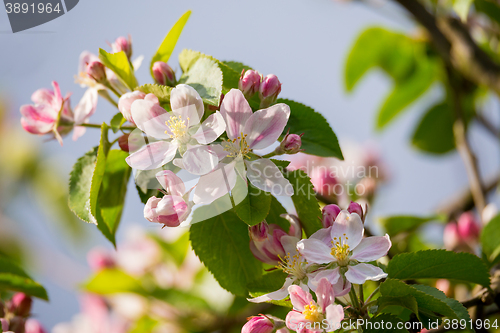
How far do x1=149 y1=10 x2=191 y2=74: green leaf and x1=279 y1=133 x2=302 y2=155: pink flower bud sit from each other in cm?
31

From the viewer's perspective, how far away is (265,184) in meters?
0.65

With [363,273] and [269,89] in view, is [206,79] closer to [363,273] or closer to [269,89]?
[269,89]

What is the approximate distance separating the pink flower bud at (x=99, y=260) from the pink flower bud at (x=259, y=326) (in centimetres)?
118

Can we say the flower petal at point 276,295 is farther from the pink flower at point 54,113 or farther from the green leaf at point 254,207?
the pink flower at point 54,113

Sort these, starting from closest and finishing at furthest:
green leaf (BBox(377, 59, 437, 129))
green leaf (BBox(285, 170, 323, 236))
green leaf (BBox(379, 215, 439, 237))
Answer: green leaf (BBox(285, 170, 323, 236))
green leaf (BBox(379, 215, 439, 237))
green leaf (BBox(377, 59, 437, 129))

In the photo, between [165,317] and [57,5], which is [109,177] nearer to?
[57,5]

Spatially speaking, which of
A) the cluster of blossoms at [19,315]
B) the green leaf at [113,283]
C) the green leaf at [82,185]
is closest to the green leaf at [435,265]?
the green leaf at [82,185]

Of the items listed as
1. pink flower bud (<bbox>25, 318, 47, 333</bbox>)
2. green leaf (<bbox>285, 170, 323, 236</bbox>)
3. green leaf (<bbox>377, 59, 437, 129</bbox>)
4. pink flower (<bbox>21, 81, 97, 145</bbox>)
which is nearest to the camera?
green leaf (<bbox>285, 170, 323, 236</bbox>)

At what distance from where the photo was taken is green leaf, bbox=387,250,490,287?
2.24ft

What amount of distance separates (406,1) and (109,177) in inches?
38.3

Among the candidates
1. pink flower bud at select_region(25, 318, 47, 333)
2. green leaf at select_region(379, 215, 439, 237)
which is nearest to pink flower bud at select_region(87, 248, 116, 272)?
pink flower bud at select_region(25, 318, 47, 333)

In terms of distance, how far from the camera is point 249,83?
2.24 feet

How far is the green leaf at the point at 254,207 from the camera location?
0.64 meters

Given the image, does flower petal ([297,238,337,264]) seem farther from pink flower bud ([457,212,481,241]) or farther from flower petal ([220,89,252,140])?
pink flower bud ([457,212,481,241])
